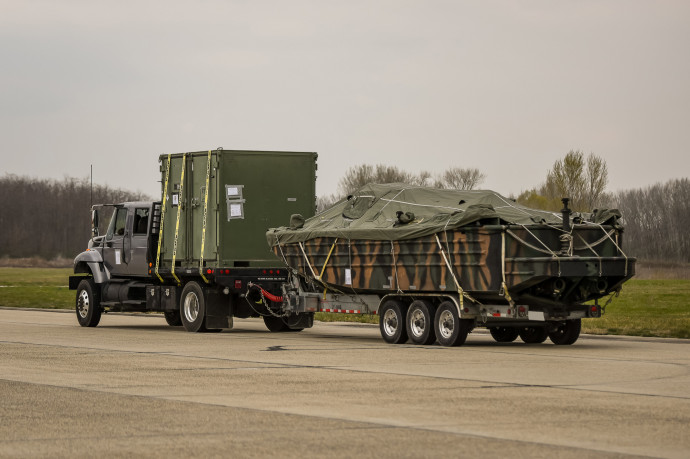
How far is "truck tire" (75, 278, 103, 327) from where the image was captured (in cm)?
2906

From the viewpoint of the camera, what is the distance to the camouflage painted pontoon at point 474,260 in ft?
66.6

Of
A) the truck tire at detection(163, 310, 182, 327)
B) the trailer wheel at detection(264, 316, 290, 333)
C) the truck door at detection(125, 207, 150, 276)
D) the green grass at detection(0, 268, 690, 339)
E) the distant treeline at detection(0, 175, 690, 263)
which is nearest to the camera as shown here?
the green grass at detection(0, 268, 690, 339)

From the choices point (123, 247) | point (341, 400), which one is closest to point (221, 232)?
point (123, 247)

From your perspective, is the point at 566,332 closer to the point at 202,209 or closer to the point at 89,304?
the point at 202,209

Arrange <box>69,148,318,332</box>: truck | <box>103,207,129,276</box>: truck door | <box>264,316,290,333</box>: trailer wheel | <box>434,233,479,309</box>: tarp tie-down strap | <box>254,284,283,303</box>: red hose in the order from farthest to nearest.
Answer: <box>103,207,129,276</box>: truck door → <box>264,316,290,333</box>: trailer wheel → <box>69,148,318,332</box>: truck → <box>254,284,283,303</box>: red hose → <box>434,233,479,309</box>: tarp tie-down strap

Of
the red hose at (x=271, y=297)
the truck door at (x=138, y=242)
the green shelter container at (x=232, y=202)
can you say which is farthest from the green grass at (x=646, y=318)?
the truck door at (x=138, y=242)

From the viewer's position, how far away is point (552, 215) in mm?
21766

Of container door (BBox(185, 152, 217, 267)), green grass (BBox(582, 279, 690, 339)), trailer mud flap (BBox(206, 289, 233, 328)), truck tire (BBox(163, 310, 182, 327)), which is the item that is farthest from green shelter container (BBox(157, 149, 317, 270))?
green grass (BBox(582, 279, 690, 339))

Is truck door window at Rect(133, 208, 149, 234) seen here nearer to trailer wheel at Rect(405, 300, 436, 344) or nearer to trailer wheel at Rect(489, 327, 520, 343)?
trailer wheel at Rect(405, 300, 436, 344)

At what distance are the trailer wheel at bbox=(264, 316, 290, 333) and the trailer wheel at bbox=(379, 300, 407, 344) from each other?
16.8 feet

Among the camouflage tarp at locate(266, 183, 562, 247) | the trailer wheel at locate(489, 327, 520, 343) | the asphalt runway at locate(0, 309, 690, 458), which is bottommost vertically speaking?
the asphalt runway at locate(0, 309, 690, 458)

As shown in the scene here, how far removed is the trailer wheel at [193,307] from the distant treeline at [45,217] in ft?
396

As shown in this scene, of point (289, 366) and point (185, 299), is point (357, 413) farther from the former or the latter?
point (185, 299)

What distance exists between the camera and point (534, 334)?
22969 millimetres
